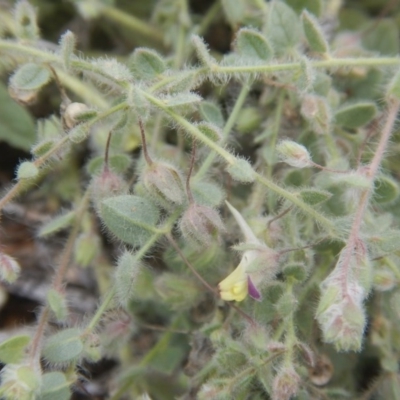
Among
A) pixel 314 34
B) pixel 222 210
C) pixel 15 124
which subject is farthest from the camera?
pixel 15 124

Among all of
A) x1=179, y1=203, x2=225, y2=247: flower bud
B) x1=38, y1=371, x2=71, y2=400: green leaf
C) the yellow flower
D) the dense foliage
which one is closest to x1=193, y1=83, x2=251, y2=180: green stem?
the dense foliage

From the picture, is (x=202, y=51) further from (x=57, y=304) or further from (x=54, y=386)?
(x=54, y=386)

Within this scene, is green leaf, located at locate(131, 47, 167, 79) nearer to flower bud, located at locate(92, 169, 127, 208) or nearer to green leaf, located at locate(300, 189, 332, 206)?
flower bud, located at locate(92, 169, 127, 208)

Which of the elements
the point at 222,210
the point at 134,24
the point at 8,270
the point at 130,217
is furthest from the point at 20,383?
the point at 134,24

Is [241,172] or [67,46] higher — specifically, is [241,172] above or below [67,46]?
below

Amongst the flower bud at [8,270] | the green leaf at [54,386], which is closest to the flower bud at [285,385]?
the green leaf at [54,386]

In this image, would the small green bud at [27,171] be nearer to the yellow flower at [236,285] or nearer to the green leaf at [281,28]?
the yellow flower at [236,285]
